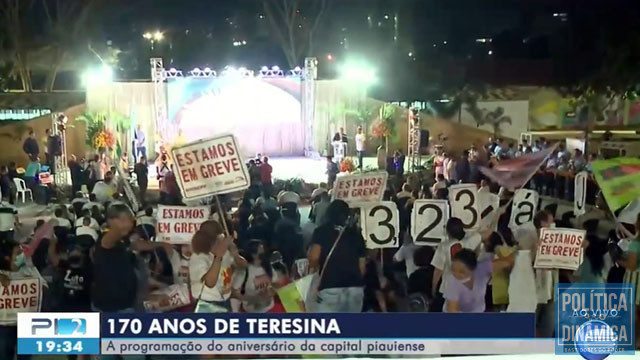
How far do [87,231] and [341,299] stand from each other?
1371 millimetres

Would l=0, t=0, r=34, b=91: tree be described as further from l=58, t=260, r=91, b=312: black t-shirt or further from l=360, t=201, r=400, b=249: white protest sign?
l=360, t=201, r=400, b=249: white protest sign

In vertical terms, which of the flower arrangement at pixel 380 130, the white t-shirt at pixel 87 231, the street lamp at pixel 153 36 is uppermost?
the street lamp at pixel 153 36

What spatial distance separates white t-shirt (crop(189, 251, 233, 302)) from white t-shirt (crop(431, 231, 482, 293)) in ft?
3.59

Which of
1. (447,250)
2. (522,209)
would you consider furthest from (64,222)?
(522,209)

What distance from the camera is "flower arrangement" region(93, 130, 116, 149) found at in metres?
3.74

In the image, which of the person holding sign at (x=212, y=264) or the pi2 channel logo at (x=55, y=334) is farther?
the person holding sign at (x=212, y=264)

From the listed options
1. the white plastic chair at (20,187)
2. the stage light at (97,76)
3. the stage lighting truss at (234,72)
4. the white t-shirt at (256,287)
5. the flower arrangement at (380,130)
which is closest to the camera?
the white t-shirt at (256,287)

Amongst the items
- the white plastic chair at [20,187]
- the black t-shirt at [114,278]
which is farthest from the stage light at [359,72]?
the white plastic chair at [20,187]

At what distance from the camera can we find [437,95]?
3.86m

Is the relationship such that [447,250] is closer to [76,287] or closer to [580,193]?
[580,193]

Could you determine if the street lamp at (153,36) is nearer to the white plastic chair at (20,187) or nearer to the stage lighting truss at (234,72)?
the stage lighting truss at (234,72)

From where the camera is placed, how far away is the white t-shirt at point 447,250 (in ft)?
11.7

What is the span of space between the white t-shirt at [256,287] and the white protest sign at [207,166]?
46 centimetres

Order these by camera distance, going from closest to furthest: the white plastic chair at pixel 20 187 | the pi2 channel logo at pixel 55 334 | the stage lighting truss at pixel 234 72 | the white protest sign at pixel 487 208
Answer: the pi2 channel logo at pixel 55 334, the white plastic chair at pixel 20 187, the white protest sign at pixel 487 208, the stage lighting truss at pixel 234 72
